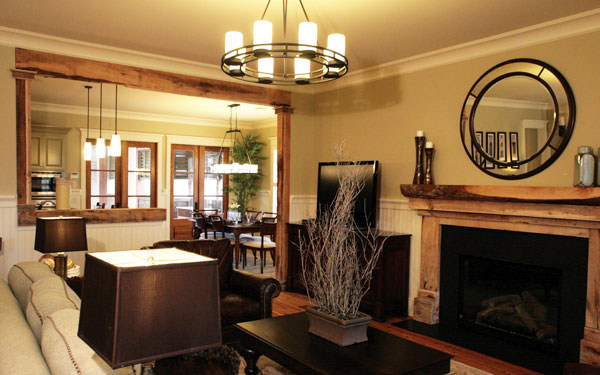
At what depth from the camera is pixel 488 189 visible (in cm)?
385

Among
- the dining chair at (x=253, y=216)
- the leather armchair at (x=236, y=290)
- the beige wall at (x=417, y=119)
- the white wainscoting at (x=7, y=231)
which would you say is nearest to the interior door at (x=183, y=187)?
the dining chair at (x=253, y=216)

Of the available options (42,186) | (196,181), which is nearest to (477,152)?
(196,181)

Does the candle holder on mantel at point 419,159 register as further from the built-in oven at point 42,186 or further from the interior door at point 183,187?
the built-in oven at point 42,186

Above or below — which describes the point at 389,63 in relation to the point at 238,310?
above

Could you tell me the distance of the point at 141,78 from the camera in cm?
463

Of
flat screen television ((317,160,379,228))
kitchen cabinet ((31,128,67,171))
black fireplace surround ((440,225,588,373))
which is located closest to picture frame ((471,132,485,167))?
black fireplace surround ((440,225,588,373))

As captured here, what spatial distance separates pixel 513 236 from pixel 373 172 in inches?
62.1

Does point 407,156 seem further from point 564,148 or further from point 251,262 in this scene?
point 251,262

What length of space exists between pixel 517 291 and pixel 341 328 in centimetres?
213

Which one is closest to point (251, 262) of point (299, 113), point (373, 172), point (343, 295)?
point (299, 113)

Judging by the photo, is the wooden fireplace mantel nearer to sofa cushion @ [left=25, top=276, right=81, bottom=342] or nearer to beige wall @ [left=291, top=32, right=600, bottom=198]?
beige wall @ [left=291, top=32, right=600, bottom=198]

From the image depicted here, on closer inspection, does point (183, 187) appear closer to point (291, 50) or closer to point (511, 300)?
point (511, 300)

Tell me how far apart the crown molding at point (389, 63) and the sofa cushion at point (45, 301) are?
308cm

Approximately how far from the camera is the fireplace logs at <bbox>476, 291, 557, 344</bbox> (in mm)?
3691
